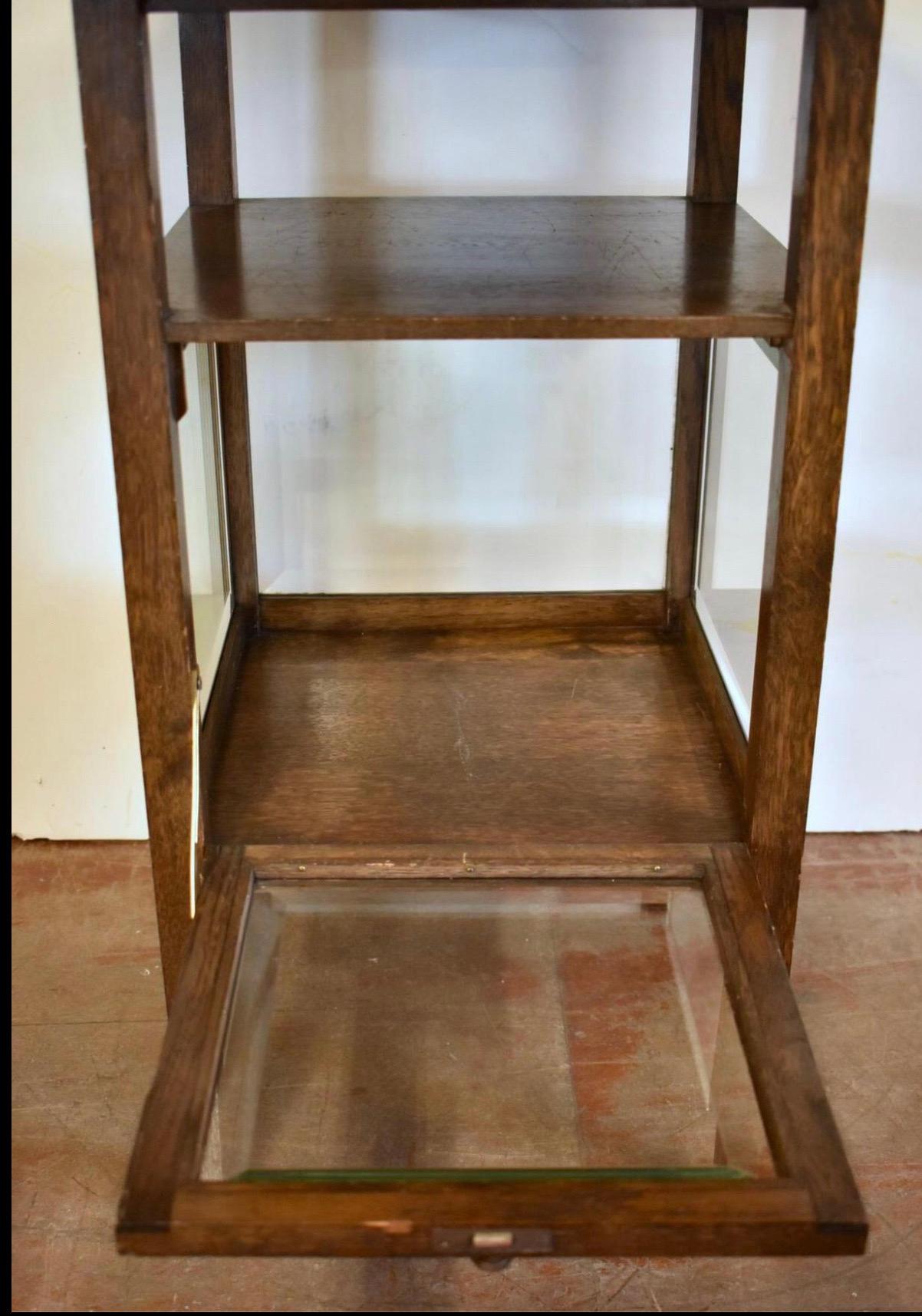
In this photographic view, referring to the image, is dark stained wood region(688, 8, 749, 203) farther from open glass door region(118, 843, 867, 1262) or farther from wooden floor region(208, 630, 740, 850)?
open glass door region(118, 843, 867, 1262)

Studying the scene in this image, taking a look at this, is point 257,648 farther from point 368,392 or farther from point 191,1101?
point 191,1101

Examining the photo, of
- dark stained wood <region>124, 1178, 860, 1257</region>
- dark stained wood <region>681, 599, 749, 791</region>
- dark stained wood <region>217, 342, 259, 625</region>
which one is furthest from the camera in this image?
dark stained wood <region>217, 342, 259, 625</region>

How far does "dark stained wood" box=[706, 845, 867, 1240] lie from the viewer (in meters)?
0.94

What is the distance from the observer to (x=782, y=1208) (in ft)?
3.04

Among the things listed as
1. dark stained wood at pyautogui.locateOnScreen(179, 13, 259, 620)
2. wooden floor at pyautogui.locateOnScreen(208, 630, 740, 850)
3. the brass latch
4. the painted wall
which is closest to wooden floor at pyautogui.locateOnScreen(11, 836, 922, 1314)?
wooden floor at pyautogui.locateOnScreen(208, 630, 740, 850)

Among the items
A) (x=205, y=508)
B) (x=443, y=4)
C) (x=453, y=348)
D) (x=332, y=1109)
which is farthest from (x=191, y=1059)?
(x=453, y=348)

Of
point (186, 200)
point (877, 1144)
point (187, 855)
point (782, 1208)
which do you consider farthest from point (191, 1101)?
point (186, 200)

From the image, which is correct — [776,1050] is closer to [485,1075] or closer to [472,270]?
[485,1075]

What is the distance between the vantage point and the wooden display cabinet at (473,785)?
3.15 ft

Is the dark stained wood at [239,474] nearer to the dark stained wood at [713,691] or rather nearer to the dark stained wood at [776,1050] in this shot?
the dark stained wood at [713,691]

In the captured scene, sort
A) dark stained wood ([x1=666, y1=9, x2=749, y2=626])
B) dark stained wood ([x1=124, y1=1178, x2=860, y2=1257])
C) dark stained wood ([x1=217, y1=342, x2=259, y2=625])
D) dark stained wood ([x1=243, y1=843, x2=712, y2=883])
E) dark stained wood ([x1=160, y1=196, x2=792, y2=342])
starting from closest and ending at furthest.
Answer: dark stained wood ([x1=124, y1=1178, x2=860, y2=1257]) < dark stained wood ([x1=160, y1=196, x2=792, y2=342]) < dark stained wood ([x1=243, y1=843, x2=712, y2=883]) < dark stained wood ([x1=666, y1=9, x2=749, y2=626]) < dark stained wood ([x1=217, y1=342, x2=259, y2=625])

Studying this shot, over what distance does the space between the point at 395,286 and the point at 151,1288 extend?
1.03m

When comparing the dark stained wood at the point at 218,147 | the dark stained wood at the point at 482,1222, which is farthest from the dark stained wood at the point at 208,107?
the dark stained wood at the point at 482,1222

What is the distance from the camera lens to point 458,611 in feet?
5.72
